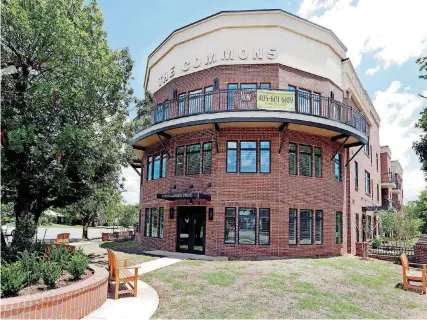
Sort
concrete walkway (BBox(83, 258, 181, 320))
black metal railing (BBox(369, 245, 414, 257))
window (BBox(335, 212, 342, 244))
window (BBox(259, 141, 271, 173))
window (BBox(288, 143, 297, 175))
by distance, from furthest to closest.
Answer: window (BBox(335, 212, 342, 244)), black metal railing (BBox(369, 245, 414, 257)), window (BBox(288, 143, 297, 175)), window (BBox(259, 141, 271, 173)), concrete walkway (BBox(83, 258, 181, 320))

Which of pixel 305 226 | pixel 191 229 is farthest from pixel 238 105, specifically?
pixel 305 226

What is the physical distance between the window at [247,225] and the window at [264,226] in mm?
282

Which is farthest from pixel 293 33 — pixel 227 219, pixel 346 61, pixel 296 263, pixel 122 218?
pixel 122 218

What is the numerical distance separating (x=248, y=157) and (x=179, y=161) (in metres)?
3.99

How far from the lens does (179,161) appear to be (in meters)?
19.0

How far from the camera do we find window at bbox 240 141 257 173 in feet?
56.2

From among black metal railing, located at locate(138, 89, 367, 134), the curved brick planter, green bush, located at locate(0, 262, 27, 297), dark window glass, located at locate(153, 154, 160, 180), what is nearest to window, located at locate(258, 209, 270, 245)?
black metal railing, located at locate(138, 89, 367, 134)

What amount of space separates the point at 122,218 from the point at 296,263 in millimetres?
35442

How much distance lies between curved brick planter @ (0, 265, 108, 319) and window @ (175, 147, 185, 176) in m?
11.0

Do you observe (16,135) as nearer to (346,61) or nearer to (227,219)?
(227,219)

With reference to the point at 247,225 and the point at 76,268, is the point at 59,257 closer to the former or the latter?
the point at 76,268

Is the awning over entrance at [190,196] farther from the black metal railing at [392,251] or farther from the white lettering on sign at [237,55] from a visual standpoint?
the black metal railing at [392,251]

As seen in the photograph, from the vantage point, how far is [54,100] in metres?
10.5

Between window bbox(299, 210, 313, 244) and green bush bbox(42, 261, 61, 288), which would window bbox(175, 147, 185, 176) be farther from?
green bush bbox(42, 261, 61, 288)
